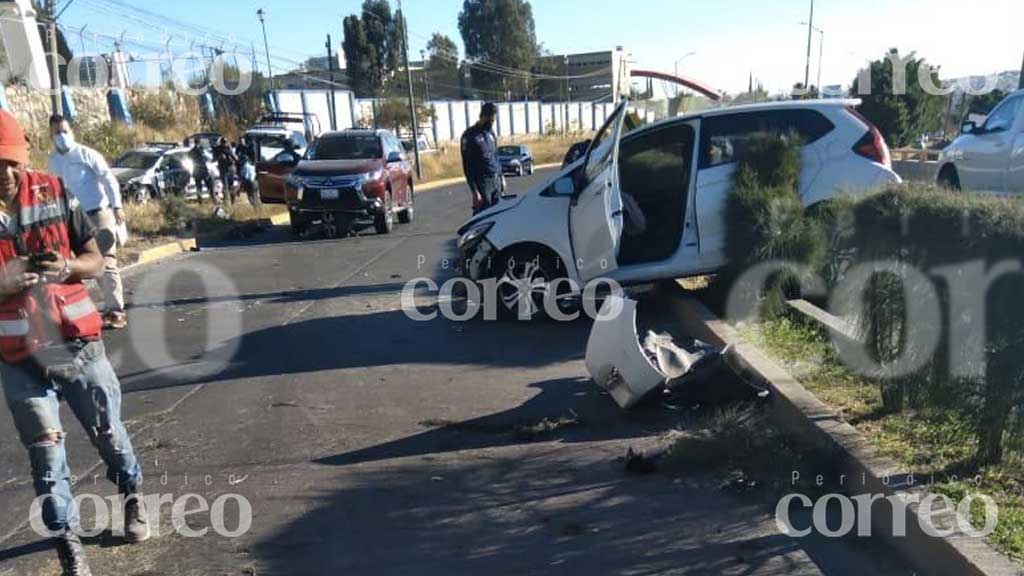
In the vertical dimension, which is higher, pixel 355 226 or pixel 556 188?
pixel 556 188

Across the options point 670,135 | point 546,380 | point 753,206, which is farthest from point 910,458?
point 670,135

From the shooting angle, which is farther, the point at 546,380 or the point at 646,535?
the point at 546,380

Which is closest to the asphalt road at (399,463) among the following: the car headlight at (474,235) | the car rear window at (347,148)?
the car headlight at (474,235)

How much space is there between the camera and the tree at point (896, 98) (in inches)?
956

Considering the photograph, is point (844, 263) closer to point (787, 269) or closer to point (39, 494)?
point (787, 269)

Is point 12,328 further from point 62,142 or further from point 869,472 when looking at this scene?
point 62,142

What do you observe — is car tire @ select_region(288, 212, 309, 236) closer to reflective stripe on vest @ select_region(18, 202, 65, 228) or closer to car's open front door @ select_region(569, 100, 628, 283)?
car's open front door @ select_region(569, 100, 628, 283)

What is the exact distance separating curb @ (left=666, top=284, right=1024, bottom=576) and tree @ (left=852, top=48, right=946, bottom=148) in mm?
21116

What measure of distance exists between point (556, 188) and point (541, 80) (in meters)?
94.6

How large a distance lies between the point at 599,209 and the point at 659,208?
113cm

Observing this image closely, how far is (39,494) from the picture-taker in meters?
3.40

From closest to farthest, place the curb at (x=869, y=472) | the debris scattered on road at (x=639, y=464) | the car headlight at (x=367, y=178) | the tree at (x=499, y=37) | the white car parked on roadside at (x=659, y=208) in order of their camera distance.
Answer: the curb at (x=869, y=472) → the debris scattered on road at (x=639, y=464) → the white car parked on roadside at (x=659, y=208) → the car headlight at (x=367, y=178) → the tree at (x=499, y=37)

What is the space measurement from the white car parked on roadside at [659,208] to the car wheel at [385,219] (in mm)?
7672

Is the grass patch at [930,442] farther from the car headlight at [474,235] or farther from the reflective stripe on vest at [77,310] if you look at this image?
the reflective stripe on vest at [77,310]
